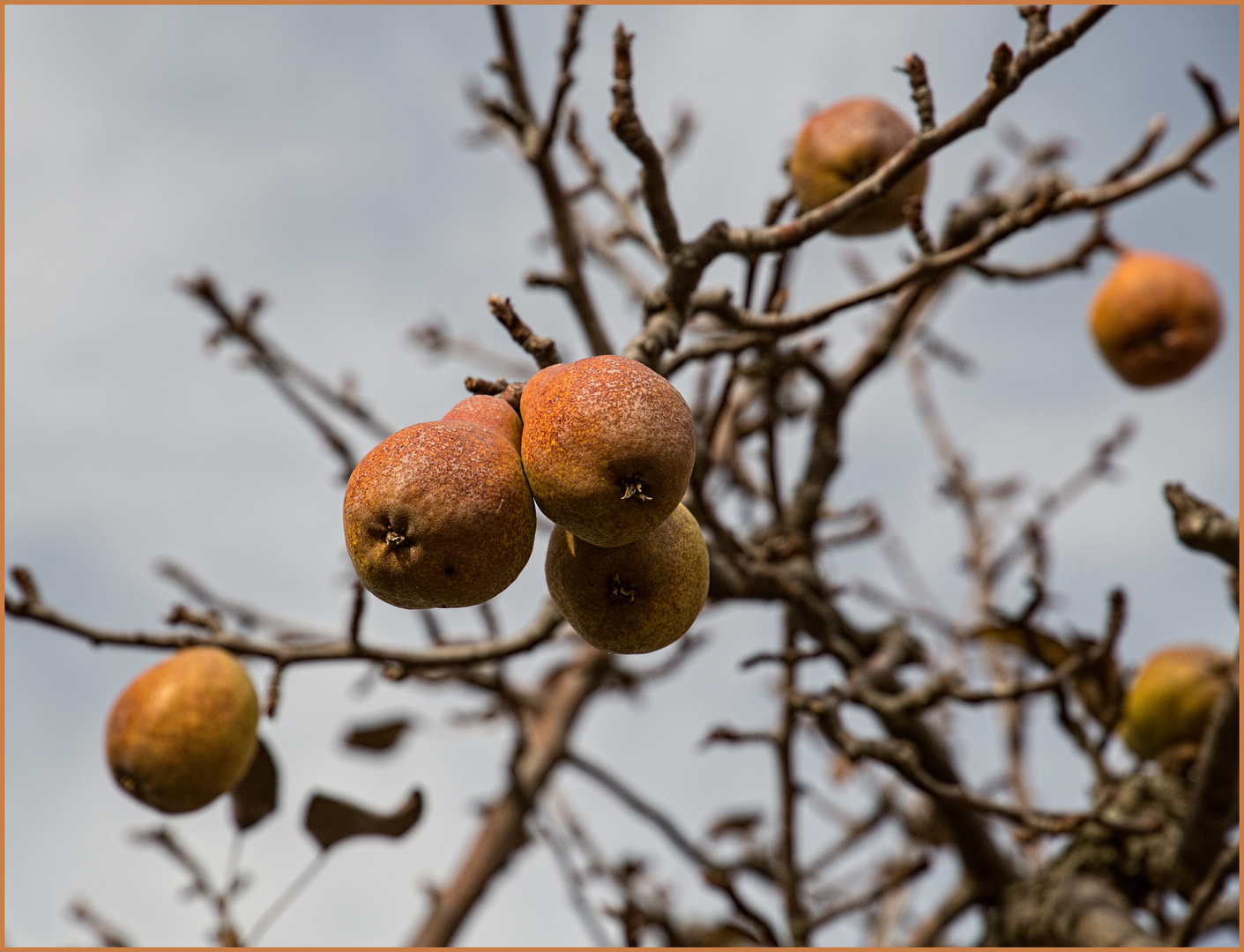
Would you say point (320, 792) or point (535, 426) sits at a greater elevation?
point (535, 426)

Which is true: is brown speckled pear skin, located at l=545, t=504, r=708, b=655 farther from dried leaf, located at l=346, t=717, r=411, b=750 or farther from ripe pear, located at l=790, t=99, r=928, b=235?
dried leaf, located at l=346, t=717, r=411, b=750

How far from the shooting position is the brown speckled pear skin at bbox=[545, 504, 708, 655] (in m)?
1.22

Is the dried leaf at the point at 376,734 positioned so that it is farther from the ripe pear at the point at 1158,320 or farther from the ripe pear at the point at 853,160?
the ripe pear at the point at 1158,320

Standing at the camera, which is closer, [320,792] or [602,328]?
[320,792]

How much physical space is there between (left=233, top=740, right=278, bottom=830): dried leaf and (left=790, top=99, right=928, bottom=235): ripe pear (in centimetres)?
163

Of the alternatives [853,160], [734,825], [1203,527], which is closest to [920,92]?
[853,160]

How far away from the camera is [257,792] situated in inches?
87.8

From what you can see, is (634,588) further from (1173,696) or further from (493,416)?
(1173,696)

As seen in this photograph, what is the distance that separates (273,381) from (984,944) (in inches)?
95.6

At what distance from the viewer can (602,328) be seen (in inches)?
104

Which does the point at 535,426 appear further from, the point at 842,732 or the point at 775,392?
the point at 775,392

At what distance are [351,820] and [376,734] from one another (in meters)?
0.55

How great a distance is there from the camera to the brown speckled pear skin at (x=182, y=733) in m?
1.92

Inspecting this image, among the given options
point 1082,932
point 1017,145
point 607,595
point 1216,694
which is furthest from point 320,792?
point 1017,145
